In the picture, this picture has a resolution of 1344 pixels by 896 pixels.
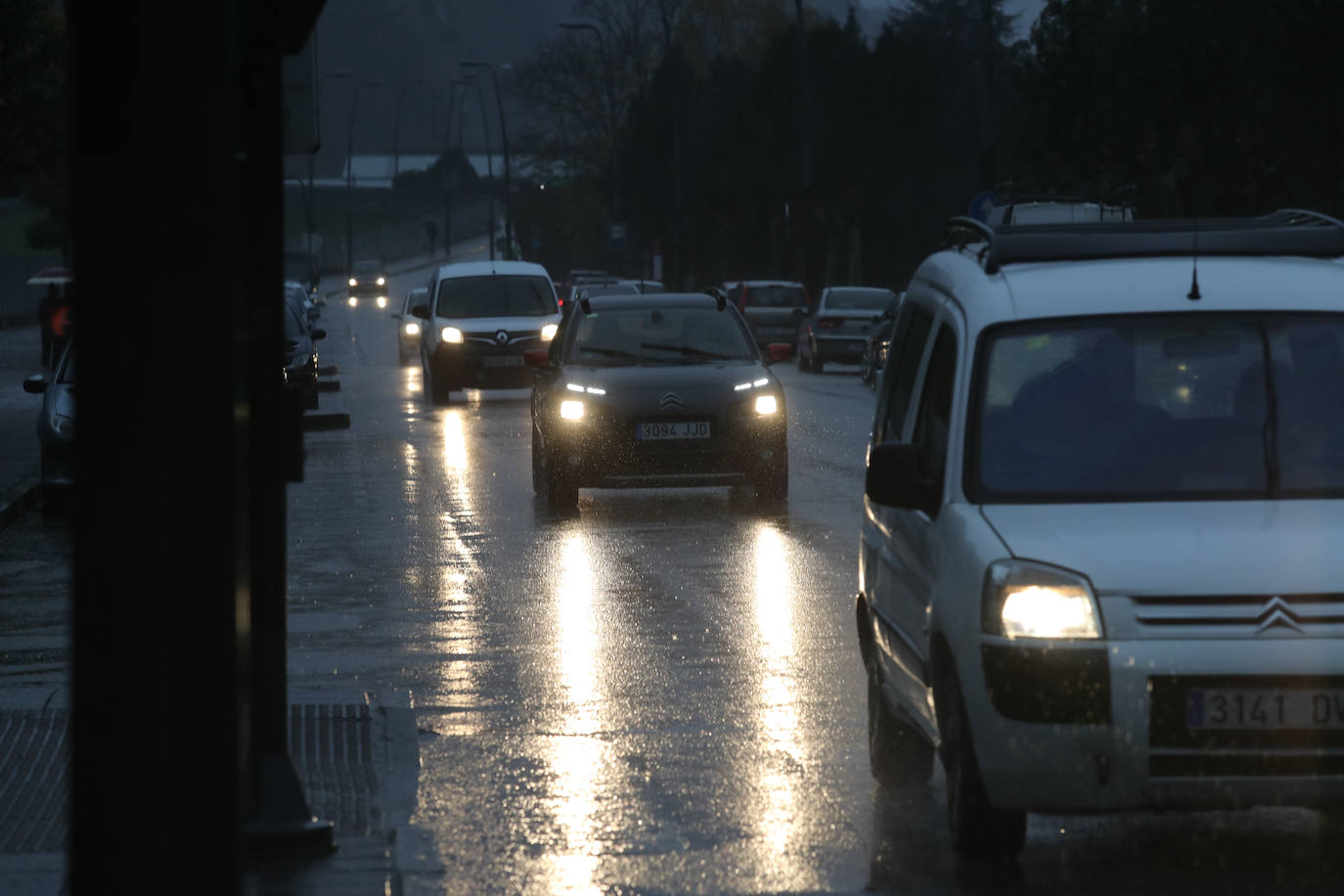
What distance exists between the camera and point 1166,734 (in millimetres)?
5836

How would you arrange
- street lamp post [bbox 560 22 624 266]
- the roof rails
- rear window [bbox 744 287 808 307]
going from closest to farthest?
1. the roof rails
2. rear window [bbox 744 287 808 307]
3. street lamp post [bbox 560 22 624 266]

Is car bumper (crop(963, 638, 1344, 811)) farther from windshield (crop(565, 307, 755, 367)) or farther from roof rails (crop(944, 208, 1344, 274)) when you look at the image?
windshield (crop(565, 307, 755, 367))

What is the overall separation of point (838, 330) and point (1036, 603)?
3869 cm

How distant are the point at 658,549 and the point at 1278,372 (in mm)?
8559

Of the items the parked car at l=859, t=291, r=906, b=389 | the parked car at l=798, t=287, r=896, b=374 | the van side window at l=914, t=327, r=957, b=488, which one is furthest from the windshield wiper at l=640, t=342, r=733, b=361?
the parked car at l=798, t=287, r=896, b=374

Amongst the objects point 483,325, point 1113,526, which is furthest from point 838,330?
point 1113,526

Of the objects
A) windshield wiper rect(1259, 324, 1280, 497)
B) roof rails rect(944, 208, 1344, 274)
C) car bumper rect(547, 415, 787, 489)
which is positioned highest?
roof rails rect(944, 208, 1344, 274)

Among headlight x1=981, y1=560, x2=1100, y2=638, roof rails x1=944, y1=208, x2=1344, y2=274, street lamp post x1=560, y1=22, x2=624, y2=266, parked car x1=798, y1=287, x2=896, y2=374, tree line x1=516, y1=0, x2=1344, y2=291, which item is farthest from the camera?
street lamp post x1=560, y1=22, x2=624, y2=266

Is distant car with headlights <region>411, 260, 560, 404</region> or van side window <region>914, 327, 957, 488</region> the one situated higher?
van side window <region>914, 327, 957, 488</region>

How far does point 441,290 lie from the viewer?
34.6 m

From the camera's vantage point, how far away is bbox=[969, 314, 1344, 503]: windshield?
6.64m

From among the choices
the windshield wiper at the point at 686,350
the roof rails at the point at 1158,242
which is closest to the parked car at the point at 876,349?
the windshield wiper at the point at 686,350

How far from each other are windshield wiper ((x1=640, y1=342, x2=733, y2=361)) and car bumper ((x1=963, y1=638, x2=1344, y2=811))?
12241 mm

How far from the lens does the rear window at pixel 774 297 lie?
168ft
